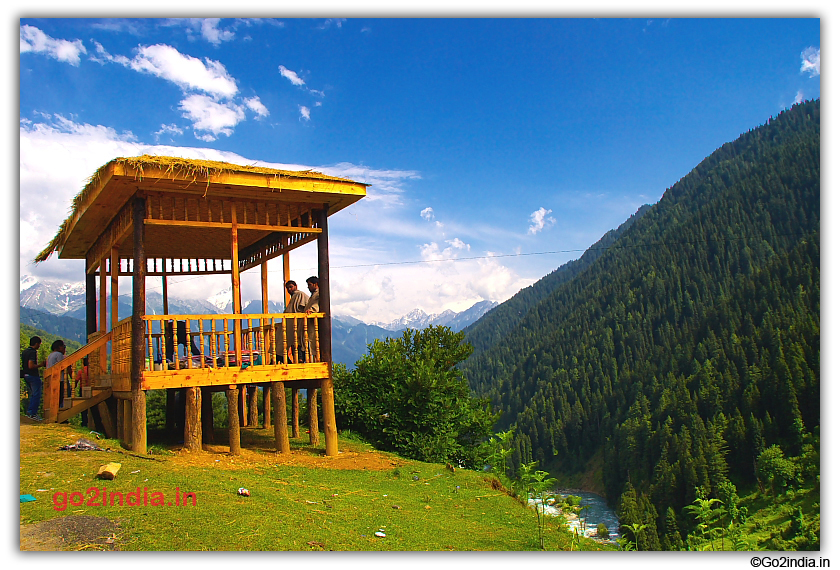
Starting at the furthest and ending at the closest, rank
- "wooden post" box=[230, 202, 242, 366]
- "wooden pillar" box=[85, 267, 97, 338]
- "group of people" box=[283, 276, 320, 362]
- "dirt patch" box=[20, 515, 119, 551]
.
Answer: "wooden pillar" box=[85, 267, 97, 338], "group of people" box=[283, 276, 320, 362], "wooden post" box=[230, 202, 242, 366], "dirt patch" box=[20, 515, 119, 551]

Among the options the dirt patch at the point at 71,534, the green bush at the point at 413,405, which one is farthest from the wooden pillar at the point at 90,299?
the dirt patch at the point at 71,534

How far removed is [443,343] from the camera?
45.1 ft

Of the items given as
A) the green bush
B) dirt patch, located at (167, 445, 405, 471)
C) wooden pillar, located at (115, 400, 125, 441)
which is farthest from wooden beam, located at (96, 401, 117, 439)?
the green bush

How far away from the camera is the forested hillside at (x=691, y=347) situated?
69.1 m

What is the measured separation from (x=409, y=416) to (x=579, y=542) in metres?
5.56

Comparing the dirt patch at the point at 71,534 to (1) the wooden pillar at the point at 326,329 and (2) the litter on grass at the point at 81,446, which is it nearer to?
(2) the litter on grass at the point at 81,446

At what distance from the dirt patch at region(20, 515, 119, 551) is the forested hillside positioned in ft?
137

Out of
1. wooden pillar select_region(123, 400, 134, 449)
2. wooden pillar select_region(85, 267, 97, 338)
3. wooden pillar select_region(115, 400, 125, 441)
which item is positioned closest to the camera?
wooden pillar select_region(123, 400, 134, 449)

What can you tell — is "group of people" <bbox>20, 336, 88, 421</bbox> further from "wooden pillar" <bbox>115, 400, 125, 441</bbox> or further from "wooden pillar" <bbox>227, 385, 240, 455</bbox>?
"wooden pillar" <bbox>227, 385, 240, 455</bbox>

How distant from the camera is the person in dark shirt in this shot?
962cm

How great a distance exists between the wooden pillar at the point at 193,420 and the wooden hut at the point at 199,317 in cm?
1

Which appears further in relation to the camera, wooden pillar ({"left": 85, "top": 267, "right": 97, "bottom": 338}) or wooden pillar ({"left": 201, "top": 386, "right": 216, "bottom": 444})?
wooden pillar ({"left": 85, "top": 267, "right": 97, "bottom": 338})

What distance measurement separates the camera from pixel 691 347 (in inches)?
3866

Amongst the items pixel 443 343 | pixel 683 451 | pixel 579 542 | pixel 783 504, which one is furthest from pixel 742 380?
pixel 579 542
